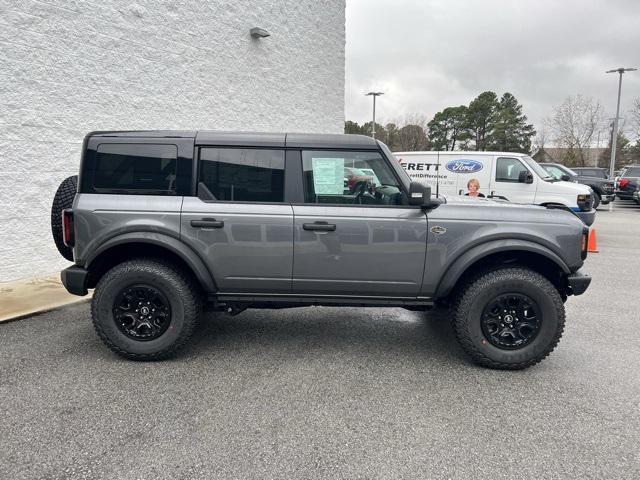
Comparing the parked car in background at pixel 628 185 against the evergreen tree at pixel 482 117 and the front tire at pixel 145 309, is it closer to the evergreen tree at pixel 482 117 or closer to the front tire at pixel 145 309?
the front tire at pixel 145 309

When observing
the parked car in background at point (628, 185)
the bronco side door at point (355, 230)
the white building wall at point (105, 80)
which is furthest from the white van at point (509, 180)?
Answer: the parked car in background at point (628, 185)

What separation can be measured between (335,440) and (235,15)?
8.64 metres

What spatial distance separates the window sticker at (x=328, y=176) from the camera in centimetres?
356

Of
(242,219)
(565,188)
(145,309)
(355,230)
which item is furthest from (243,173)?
(565,188)

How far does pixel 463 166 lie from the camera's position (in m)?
10.3

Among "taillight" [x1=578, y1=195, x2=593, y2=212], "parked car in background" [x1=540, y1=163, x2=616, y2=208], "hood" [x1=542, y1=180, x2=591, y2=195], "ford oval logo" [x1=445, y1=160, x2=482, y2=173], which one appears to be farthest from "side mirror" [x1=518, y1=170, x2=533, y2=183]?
"parked car in background" [x1=540, y1=163, x2=616, y2=208]

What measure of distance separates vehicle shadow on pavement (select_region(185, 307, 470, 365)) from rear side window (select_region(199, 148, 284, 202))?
4.70ft

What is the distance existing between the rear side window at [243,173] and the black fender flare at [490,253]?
5.10 feet

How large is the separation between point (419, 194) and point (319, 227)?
0.84 metres

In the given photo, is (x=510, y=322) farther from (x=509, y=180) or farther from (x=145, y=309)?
(x=509, y=180)

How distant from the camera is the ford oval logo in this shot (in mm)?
10109

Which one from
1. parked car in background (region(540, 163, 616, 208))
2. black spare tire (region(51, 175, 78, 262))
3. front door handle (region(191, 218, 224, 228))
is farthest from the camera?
parked car in background (region(540, 163, 616, 208))

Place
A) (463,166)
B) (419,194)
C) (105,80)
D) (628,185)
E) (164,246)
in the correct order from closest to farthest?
(419,194) → (164,246) → (105,80) → (463,166) → (628,185)

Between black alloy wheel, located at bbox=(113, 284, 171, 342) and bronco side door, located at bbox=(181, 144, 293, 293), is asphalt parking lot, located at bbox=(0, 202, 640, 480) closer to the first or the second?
black alloy wheel, located at bbox=(113, 284, 171, 342)
